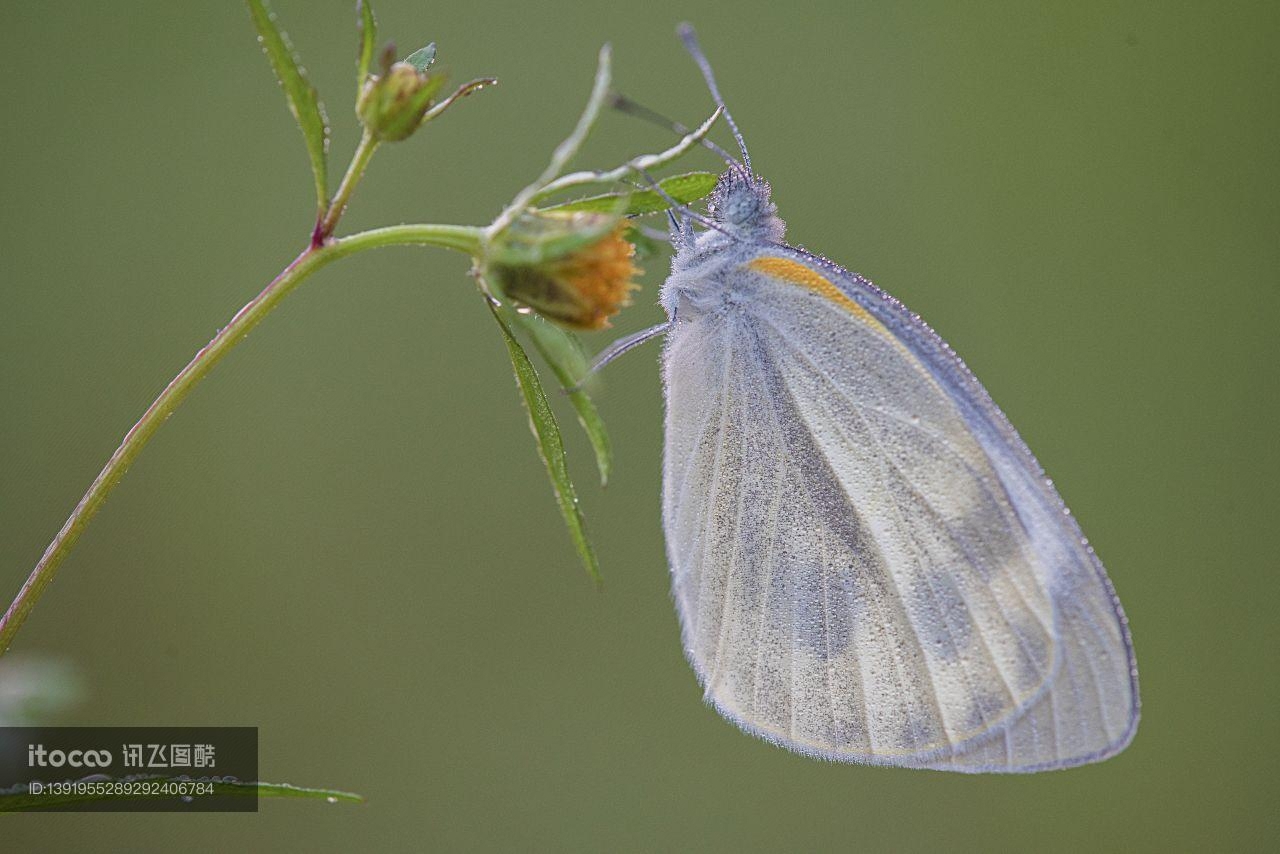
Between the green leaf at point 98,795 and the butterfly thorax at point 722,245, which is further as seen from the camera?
the butterfly thorax at point 722,245

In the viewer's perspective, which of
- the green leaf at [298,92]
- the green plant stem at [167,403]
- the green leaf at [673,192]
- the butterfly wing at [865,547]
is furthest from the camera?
the butterfly wing at [865,547]

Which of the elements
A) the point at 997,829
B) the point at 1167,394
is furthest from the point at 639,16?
the point at 997,829

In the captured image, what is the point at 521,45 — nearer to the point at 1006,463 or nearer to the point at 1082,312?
the point at 1082,312

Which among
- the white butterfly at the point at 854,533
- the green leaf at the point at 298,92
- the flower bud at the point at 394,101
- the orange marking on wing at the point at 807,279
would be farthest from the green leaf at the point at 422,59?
the orange marking on wing at the point at 807,279

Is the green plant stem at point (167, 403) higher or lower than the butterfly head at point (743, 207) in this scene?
lower

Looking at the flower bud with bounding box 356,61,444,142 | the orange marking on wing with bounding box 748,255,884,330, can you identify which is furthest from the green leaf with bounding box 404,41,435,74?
the orange marking on wing with bounding box 748,255,884,330

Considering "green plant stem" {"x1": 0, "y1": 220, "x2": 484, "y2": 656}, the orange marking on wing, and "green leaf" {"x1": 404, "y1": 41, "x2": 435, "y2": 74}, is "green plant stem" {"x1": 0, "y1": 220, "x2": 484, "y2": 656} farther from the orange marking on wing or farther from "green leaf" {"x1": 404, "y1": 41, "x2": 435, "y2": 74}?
the orange marking on wing

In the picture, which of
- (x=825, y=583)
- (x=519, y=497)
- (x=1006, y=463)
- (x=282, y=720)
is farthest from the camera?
(x=519, y=497)

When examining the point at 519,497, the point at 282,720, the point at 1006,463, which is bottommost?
the point at 282,720

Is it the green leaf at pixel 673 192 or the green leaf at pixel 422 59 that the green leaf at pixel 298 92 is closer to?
the green leaf at pixel 422 59
